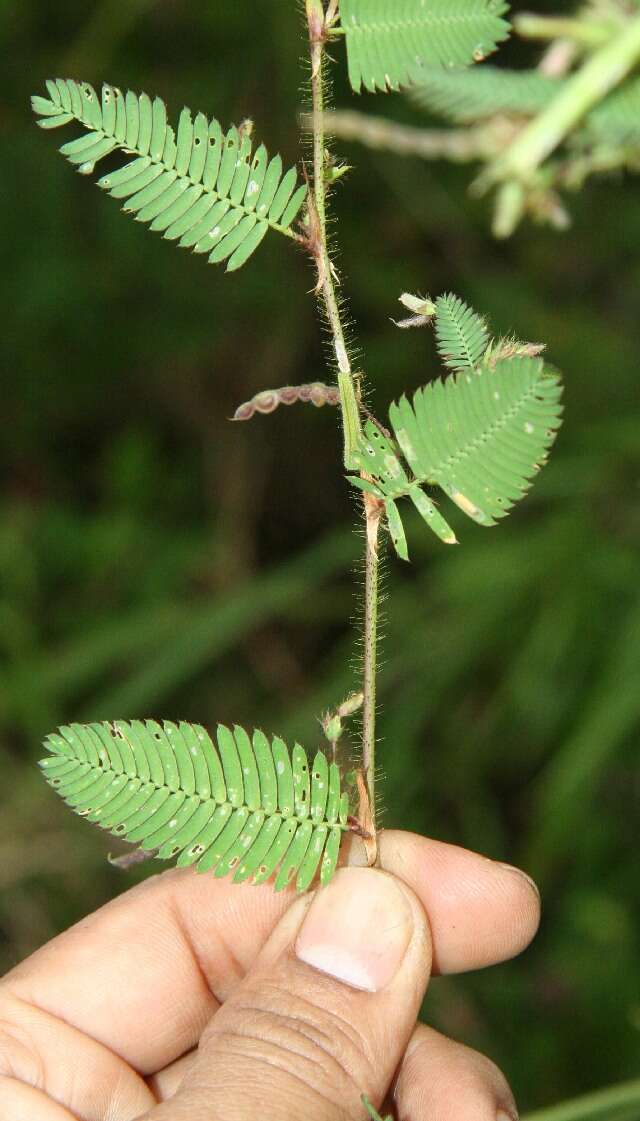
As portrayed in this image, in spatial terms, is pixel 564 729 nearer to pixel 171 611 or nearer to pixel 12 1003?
pixel 171 611

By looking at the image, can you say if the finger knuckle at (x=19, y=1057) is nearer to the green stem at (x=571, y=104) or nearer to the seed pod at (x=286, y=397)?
the seed pod at (x=286, y=397)

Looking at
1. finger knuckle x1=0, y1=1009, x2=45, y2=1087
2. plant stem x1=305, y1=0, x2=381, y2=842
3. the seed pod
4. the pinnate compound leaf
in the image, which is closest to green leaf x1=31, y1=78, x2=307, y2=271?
plant stem x1=305, y1=0, x2=381, y2=842

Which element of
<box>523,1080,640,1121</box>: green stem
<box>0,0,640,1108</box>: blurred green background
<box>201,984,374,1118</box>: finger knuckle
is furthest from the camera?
<box>0,0,640,1108</box>: blurred green background

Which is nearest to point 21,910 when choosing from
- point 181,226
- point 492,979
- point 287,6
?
point 492,979

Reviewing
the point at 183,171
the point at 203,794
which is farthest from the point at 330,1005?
the point at 183,171

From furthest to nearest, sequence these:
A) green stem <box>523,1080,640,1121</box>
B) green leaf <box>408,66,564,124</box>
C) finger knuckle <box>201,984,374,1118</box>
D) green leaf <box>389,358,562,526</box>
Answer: green stem <box>523,1080,640,1121</box> → green leaf <box>408,66,564,124</box> → finger knuckle <box>201,984,374,1118</box> → green leaf <box>389,358,562,526</box>

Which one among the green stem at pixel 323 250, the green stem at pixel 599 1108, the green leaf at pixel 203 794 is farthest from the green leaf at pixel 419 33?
the green stem at pixel 599 1108

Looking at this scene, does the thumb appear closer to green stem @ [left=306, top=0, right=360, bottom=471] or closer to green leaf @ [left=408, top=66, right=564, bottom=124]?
green stem @ [left=306, top=0, right=360, bottom=471]
